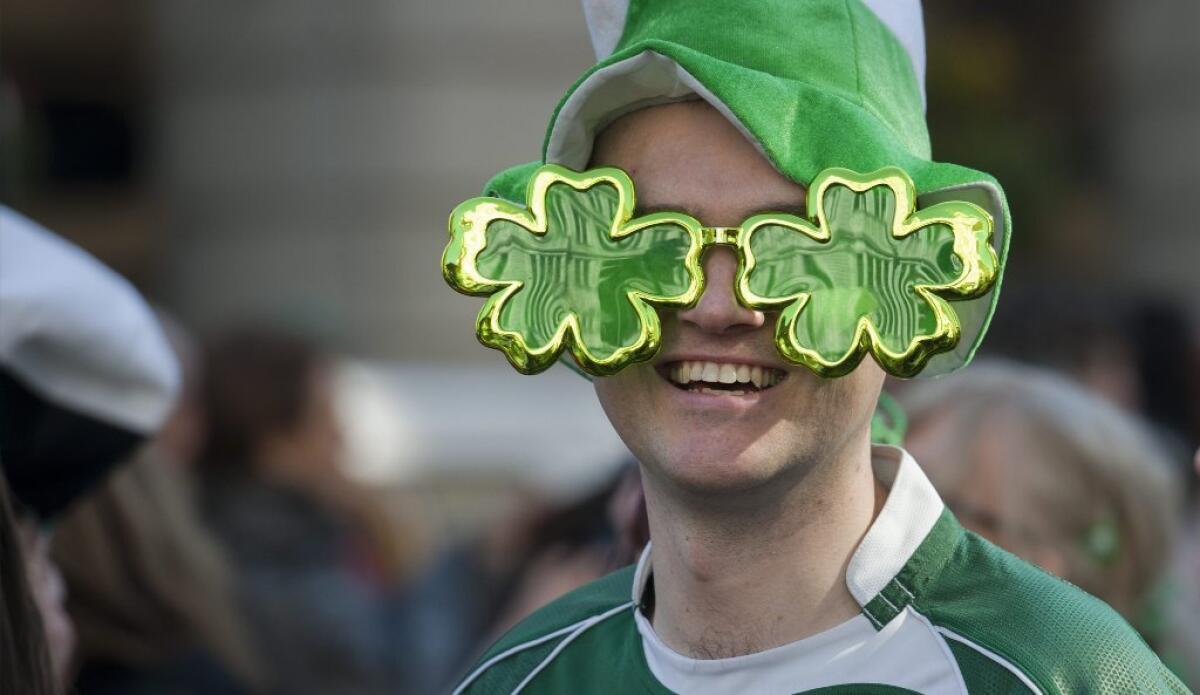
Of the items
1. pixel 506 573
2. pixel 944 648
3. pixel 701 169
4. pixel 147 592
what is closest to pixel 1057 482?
pixel 944 648

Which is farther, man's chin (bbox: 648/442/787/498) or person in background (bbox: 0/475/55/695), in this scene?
person in background (bbox: 0/475/55/695)

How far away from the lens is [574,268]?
7.54ft

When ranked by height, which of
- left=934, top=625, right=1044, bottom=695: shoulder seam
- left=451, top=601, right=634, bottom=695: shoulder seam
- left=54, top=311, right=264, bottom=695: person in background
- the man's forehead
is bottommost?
left=54, top=311, right=264, bottom=695: person in background

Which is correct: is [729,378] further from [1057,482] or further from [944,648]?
[1057,482]

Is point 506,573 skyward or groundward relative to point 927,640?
groundward

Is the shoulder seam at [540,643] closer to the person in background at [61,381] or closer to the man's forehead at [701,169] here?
the man's forehead at [701,169]

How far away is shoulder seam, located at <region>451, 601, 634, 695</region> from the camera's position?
100 inches

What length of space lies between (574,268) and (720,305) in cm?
20

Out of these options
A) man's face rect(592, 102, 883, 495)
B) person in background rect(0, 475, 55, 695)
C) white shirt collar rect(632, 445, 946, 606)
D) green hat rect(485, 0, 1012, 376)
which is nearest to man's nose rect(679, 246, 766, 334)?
man's face rect(592, 102, 883, 495)

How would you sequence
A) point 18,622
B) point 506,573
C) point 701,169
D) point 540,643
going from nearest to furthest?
point 701,169 → point 540,643 → point 18,622 → point 506,573

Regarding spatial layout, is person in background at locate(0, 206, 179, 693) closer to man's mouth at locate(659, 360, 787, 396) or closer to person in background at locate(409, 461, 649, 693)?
person in background at locate(409, 461, 649, 693)

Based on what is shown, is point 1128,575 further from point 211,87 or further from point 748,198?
point 211,87

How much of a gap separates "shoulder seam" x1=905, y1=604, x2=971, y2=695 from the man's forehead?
20.0 inches

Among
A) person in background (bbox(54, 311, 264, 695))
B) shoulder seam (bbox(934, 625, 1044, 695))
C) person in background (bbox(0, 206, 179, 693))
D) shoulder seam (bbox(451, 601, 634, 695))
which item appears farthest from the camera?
person in background (bbox(54, 311, 264, 695))
